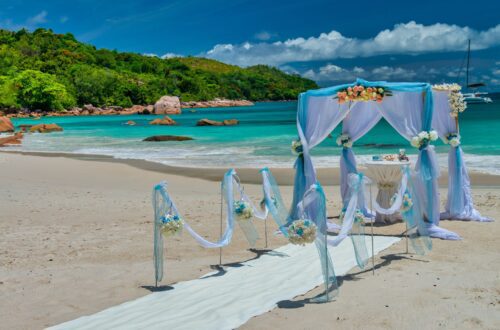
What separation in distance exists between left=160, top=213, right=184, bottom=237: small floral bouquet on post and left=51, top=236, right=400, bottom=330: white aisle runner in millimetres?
657

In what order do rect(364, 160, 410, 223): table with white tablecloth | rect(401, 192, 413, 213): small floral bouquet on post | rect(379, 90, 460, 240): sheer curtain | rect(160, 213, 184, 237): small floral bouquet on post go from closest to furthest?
rect(160, 213, 184, 237): small floral bouquet on post < rect(401, 192, 413, 213): small floral bouquet on post < rect(379, 90, 460, 240): sheer curtain < rect(364, 160, 410, 223): table with white tablecloth

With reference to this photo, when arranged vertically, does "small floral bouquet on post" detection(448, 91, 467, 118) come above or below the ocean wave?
above

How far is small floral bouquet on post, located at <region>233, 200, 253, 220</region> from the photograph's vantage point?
330 inches

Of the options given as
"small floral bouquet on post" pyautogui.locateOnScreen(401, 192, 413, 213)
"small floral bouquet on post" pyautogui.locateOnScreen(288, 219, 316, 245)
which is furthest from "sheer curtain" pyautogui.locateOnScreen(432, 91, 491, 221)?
"small floral bouquet on post" pyautogui.locateOnScreen(288, 219, 316, 245)

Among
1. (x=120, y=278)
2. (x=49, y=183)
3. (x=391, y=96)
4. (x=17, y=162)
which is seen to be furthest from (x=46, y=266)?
(x=17, y=162)

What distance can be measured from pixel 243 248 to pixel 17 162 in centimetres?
1609

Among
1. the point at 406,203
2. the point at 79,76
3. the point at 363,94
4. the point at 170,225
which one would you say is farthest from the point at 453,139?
the point at 79,76

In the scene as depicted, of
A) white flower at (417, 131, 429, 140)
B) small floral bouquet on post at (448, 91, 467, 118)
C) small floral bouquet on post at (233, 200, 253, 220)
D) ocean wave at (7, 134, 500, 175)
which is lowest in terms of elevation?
ocean wave at (7, 134, 500, 175)

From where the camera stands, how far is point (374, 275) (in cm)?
692

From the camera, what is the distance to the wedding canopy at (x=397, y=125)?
30.9 feet

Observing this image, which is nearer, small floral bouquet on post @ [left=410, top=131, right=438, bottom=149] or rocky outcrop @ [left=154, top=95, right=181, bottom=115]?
small floral bouquet on post @ [left=410, top=131, right=438, bottom=149]

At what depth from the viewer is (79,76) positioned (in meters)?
99.4

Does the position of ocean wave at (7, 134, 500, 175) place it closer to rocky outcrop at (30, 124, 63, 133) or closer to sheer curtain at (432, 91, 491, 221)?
sheer curtain at (432, 91, 491, 221)

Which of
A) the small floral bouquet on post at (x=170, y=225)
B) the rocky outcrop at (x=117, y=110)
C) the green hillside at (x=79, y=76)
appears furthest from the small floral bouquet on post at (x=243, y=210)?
the green hillside at (x=79, y=76)
